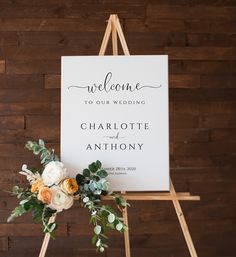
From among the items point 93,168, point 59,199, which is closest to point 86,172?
point 93,168

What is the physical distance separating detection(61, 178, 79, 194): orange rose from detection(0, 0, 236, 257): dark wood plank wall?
94 cm

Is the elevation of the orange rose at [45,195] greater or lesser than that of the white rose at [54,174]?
lesser

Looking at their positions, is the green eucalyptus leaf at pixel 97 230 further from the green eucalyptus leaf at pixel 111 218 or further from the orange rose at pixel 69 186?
the orange rose at pixel 69 186

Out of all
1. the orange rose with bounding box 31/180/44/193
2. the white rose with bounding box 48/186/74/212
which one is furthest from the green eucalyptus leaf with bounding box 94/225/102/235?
the orange rose with bounding box 31/180/44/193

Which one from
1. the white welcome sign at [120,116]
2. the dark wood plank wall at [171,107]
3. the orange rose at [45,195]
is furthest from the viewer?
the dark wood plank wall at [171,107]

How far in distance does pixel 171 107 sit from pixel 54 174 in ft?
3.82

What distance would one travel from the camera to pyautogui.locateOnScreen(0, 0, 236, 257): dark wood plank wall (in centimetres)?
231

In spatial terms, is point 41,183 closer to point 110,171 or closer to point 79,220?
point 110,171

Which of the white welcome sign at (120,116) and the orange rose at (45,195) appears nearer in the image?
the orange rose at (45,195)

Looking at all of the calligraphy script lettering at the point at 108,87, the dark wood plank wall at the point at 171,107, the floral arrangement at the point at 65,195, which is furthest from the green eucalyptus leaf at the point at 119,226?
the dark wood plank wall at the point at 171,107

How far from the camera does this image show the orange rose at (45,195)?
1359 mm

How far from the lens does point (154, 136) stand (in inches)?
60.5

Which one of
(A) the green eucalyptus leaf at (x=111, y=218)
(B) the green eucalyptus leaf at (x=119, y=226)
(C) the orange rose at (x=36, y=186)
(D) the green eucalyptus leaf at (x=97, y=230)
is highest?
(C) the orange rose at (x=36, y=186)

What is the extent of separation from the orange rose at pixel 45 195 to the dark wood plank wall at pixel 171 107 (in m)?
0.96
